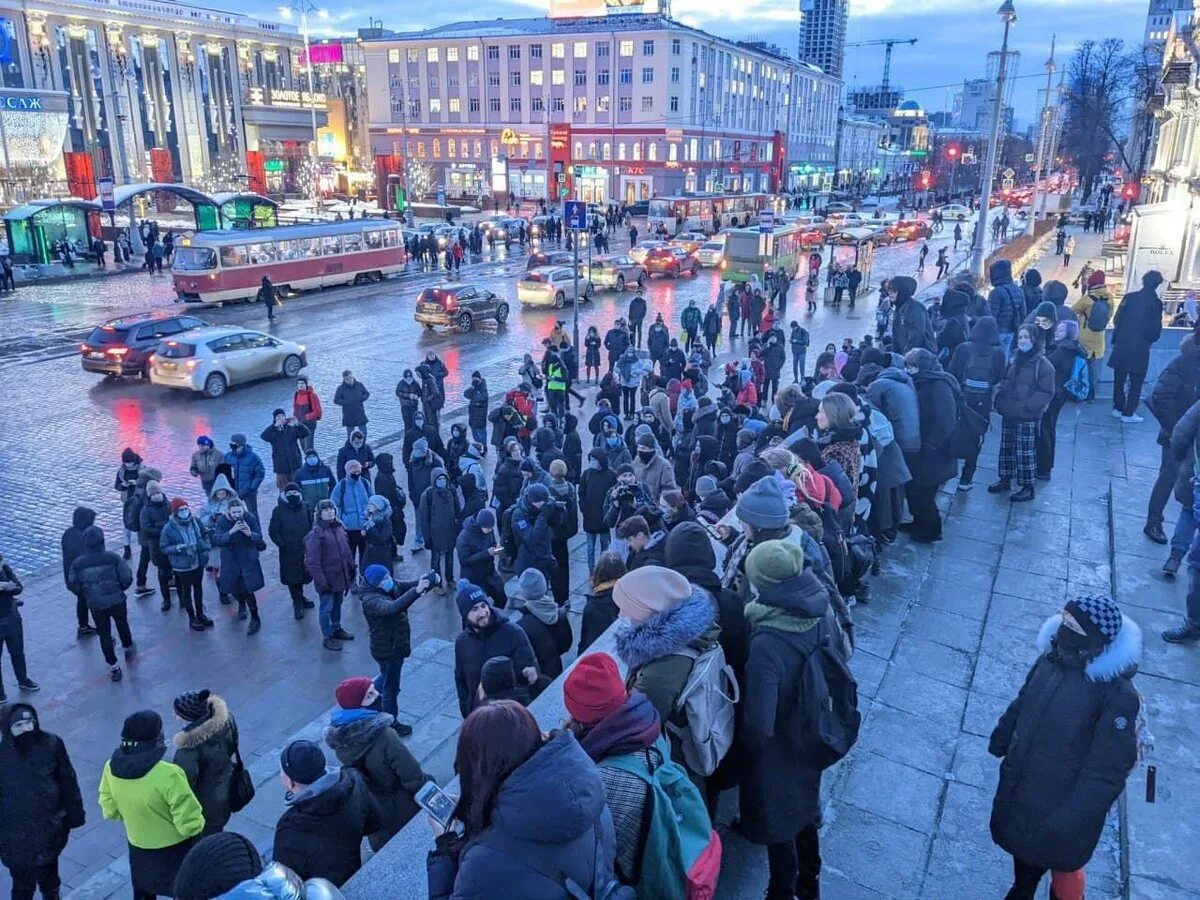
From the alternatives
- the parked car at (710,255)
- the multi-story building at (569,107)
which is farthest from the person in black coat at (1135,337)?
the multi-story building at (569,107)

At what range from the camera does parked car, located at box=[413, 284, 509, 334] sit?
26.7 m

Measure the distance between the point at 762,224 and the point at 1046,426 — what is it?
26312 mm

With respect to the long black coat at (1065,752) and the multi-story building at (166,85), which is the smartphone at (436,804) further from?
the multi-story building at (166,85)

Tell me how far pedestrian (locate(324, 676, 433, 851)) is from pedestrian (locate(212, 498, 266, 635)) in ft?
16.8

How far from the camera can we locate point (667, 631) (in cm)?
346

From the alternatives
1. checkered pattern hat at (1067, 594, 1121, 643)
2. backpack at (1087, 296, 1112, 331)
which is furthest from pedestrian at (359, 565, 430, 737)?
backpack at (1087, 296, 1112, 331)

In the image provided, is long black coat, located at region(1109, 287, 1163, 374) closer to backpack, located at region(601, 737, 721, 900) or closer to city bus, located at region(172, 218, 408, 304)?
backpack, located at region(601, 737, 721, 900)

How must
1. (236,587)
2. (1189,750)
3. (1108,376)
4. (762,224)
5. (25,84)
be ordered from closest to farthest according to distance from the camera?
(1189,750) < (236,587) < (1108,376) < (762,224) < (25,84)

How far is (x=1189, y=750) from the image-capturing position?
518 centimetres

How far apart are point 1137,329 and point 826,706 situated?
33.4 feet

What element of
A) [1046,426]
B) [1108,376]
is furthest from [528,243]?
[1046,426]

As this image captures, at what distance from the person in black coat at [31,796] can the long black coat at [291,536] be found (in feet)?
13.1

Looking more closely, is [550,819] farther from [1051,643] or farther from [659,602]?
[1051,643]

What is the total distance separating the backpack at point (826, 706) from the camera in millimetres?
3596
